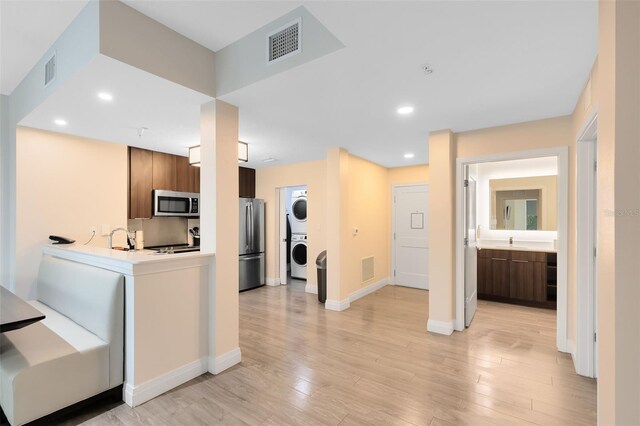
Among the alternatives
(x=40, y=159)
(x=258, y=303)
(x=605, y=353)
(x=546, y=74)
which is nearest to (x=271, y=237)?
(x=258, y=303)

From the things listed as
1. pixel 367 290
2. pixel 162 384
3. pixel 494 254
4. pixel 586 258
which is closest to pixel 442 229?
pixel 586 258

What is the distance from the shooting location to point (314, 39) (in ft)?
6.12

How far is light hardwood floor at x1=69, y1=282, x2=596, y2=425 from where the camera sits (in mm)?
1987

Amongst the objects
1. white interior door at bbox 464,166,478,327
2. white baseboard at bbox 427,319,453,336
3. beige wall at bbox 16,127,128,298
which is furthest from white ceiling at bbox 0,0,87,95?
white baseboard at bbox 427,319,453,336

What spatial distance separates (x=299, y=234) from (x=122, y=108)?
437 cm

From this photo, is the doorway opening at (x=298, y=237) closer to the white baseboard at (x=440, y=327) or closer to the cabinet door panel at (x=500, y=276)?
the white baseboard at (x=440, y=327)

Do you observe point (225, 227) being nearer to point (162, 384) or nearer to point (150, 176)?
point (162, 384)

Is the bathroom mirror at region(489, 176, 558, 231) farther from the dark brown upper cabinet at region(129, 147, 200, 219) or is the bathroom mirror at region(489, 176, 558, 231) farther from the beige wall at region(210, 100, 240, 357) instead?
the dark brown upper cabinet at region(129, 147, 200, 219)

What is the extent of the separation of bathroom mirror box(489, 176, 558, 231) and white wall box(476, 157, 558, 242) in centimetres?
7

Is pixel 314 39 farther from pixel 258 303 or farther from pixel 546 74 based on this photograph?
pixel 258 303

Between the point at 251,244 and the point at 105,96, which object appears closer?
the point at 105,96

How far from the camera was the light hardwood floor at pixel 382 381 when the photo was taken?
1987mm

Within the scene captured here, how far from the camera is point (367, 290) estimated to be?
5.18m

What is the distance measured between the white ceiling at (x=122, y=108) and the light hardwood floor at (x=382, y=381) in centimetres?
235
